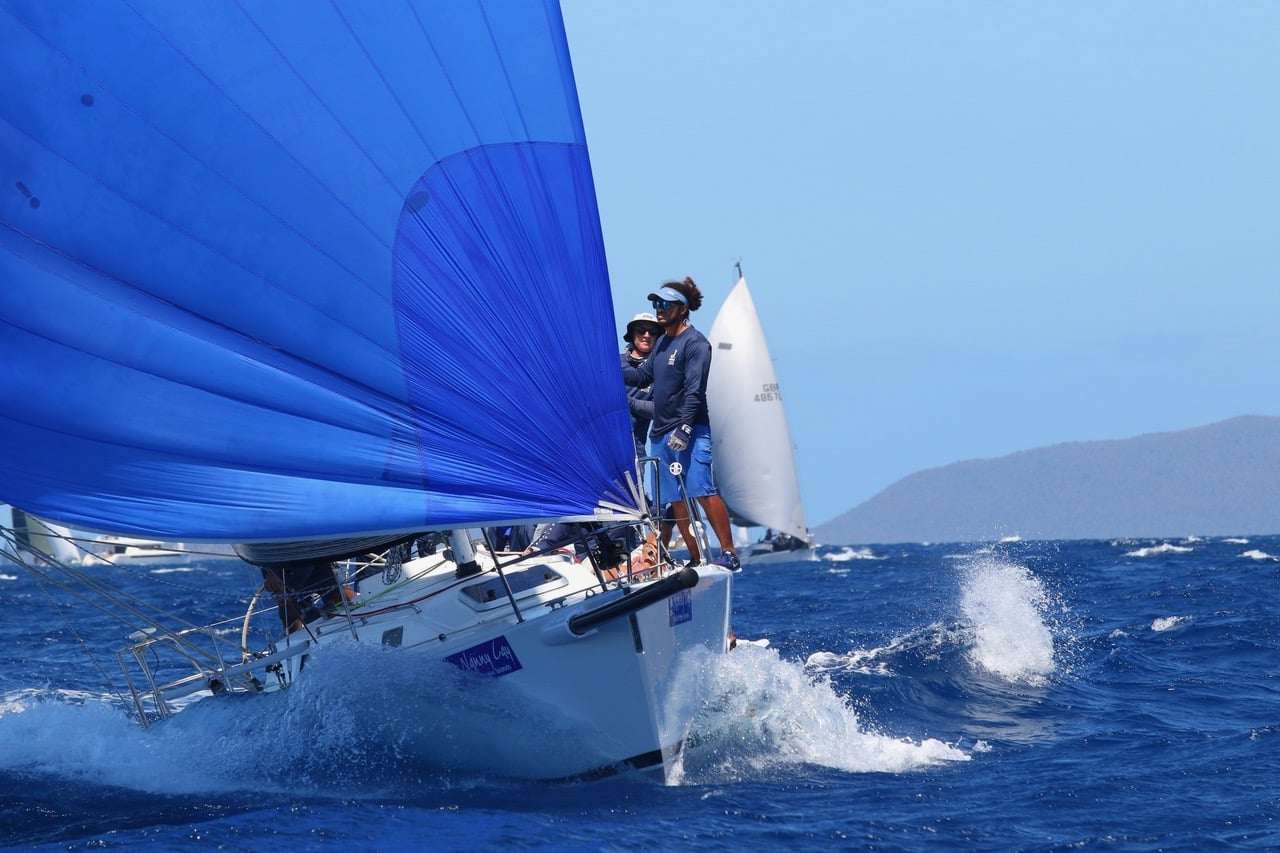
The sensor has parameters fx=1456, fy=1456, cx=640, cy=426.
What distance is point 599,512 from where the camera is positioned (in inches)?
311

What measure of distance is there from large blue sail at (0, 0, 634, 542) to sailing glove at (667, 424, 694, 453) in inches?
56.1

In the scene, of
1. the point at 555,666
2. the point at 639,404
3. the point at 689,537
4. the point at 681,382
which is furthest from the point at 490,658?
the point at 639,404

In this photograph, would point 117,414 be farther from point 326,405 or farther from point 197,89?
point 197,89

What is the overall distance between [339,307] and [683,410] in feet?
8.53

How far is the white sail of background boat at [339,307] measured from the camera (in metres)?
7.32

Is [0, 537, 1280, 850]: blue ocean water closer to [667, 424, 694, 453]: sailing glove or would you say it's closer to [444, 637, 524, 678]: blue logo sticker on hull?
[444, 637, 524, 678]: blue logo sticker on hull

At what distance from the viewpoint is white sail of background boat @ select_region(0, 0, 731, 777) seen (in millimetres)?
7324

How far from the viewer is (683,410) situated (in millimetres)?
9289

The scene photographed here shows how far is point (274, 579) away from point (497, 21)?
380 cm

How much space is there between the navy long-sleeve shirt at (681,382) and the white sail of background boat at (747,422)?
2454 cm

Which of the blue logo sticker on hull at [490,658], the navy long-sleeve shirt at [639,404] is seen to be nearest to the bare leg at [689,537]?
the navy long-sleeve shirt at [639,404]

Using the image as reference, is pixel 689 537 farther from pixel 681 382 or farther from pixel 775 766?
pixel 775 766

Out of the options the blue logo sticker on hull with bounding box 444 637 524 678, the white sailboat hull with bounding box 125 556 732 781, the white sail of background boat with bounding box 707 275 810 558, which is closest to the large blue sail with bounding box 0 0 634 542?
the white sailboat hull with bounding box 125 556 732 781

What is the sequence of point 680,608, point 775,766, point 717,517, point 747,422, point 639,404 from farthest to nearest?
point 747,422, point 639,404, point 717,517, point 775,766, point 680,608
